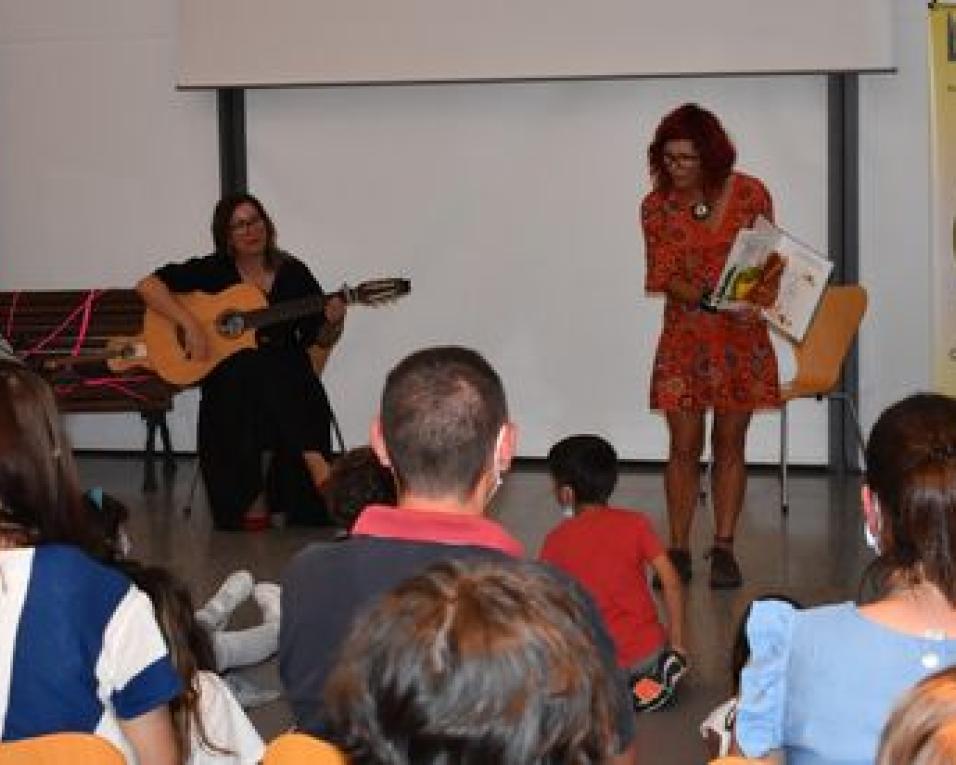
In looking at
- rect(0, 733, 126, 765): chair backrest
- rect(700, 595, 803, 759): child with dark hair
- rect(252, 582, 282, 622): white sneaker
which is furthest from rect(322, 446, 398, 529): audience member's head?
rect(0, 733, 126, 765): chair backrest

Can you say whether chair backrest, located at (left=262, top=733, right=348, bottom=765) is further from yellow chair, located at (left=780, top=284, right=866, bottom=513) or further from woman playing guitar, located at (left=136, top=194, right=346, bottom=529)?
yellow chair, located at (left=780, top=284, right=866, bottom=513)

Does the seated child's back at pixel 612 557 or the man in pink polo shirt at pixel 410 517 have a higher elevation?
the man in pink polo shirt at pixel 410 517

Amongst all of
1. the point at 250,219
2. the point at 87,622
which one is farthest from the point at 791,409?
the point at 87,622

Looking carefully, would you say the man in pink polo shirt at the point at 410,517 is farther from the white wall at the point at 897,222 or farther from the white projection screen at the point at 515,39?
the white wall at the point at 897,222

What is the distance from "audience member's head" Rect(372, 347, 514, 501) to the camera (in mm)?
2543

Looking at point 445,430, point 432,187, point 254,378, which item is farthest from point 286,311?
point 445,430

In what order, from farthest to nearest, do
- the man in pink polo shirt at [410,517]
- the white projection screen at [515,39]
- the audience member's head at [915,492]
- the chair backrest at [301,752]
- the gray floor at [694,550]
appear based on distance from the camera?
the white projection screen at [515,39] < the gray floor at [694,550] < the audience member's head at [915,492] < the man in pink polo shirt at [410,517] < the chair backrest at [301,752]

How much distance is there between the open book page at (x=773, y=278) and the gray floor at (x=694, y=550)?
2.82 feet

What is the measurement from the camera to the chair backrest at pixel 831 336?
758 cm

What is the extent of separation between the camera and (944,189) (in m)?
6.27

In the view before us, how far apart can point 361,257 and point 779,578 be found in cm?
313

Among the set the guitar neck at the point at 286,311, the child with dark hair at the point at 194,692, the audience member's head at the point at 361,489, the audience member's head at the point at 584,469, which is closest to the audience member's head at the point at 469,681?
the child with dark hair at the point at 194,692

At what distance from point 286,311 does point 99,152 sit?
2.16 meters

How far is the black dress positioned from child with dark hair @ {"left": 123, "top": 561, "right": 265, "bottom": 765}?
147 inches
